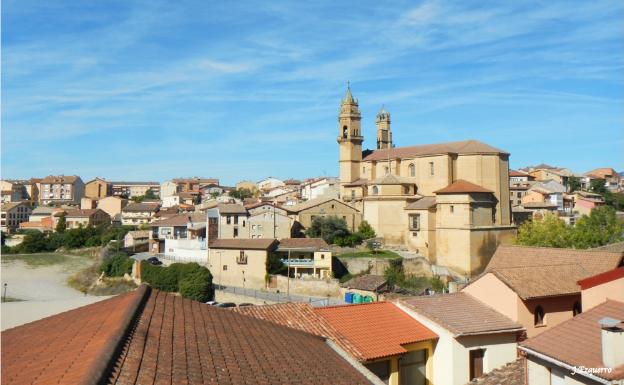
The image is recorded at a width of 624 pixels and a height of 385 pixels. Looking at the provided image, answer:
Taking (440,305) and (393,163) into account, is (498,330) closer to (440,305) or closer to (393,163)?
(440,305)

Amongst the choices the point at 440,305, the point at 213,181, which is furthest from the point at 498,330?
the point at 213,181

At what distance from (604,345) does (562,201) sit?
66.3 meters

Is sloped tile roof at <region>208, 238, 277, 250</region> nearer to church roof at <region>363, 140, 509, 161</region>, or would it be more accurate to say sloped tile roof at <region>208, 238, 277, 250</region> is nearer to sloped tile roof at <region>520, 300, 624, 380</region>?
church roof at <region>363, 140, 509, 161</region>

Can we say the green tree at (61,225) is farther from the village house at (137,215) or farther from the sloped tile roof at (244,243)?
the sloped tile roof at (244,243)

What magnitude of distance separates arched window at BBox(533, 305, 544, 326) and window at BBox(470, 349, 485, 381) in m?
2.14

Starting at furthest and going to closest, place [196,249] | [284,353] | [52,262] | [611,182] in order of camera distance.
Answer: [611,182] → [52,262] → [196,249] → [284,353]

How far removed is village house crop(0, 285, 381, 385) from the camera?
5.96 metres

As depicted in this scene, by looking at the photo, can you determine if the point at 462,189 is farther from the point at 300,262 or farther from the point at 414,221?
the point at 300,262

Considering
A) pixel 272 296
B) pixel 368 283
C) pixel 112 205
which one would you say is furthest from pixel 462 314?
pixel 112 205

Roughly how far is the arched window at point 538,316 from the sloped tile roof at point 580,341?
3769mm

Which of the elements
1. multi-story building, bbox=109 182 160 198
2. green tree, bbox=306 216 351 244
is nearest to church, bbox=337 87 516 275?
green tree, bbox=306 216 351 244

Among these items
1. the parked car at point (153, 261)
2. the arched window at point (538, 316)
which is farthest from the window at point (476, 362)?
the parked car at point (153, 261)

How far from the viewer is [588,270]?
15.4 meters

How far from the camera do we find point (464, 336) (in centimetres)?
1192
